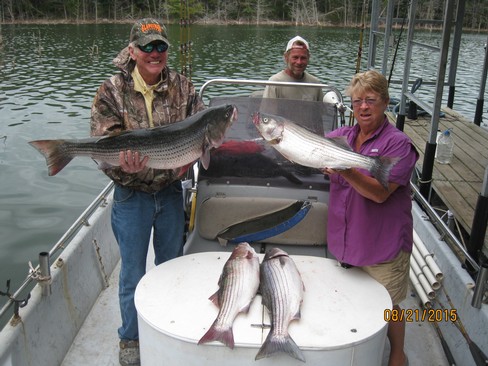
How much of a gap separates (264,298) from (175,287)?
0.55 m

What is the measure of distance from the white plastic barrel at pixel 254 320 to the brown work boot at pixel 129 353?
→ 2.11 ft

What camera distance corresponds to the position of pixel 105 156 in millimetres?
2918

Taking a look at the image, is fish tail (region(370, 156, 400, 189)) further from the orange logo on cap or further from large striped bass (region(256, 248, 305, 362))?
the orange logo on cap

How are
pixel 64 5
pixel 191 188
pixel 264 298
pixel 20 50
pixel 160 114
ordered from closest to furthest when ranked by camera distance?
1. pixel 264 298
2. pixel 160 114
3. pixel 191 188
4. pixel 20 50
5. pixel 64 5

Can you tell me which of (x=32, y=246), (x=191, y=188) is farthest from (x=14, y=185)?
(x=191, y=188)

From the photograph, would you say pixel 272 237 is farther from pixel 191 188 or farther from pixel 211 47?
pixel 211 47

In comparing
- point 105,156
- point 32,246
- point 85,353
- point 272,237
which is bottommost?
point 32,246

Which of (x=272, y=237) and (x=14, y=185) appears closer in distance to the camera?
(x=272, y=237)

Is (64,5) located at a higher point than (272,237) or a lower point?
higher

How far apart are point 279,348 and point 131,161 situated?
135 centimetres

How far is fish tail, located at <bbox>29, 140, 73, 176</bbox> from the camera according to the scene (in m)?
2.88

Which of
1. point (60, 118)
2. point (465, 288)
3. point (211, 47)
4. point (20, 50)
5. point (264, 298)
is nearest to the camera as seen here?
point (264, 298)

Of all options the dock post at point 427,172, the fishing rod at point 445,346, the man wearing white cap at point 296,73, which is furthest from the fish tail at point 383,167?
the dock post at point 427,172

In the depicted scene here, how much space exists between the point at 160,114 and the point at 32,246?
5526 millimetres
